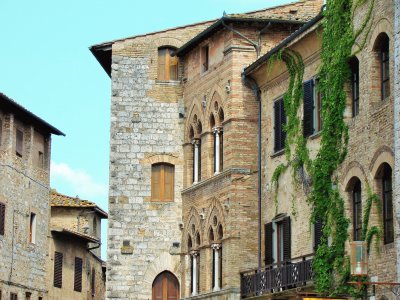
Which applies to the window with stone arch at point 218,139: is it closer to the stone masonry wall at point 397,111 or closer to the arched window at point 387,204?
the arched window at point 387,204

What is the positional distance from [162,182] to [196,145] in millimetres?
2084

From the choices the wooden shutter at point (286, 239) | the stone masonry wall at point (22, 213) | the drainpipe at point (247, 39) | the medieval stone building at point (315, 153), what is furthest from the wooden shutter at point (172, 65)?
the wooden shutter at point (286, 239)

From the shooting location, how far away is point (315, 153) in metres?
35.3

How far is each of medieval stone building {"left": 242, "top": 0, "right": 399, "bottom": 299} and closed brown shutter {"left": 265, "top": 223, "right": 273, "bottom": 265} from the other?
31 mm

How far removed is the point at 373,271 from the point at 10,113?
24.6m

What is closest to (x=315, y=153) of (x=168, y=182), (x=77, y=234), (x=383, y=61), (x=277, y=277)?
(x=277, y=277)

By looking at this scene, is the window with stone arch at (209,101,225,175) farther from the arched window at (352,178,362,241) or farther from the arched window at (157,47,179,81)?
the arched window at (352,178,362,241)

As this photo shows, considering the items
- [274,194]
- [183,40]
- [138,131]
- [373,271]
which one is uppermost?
[183,40]

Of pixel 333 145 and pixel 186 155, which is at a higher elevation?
pixel 186 155

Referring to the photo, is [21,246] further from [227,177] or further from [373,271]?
[373,271]

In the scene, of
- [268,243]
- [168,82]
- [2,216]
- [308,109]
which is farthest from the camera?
[2,216]

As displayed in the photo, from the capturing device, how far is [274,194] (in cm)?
3900

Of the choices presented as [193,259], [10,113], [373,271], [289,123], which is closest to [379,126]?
[373,271]

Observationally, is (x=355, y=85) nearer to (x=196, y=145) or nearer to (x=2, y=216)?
(x=196, y=145)
